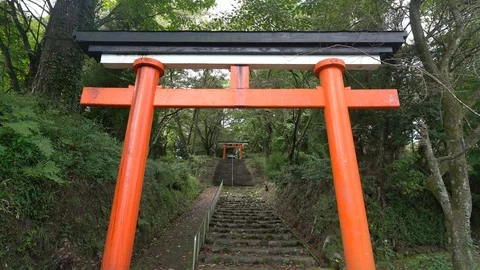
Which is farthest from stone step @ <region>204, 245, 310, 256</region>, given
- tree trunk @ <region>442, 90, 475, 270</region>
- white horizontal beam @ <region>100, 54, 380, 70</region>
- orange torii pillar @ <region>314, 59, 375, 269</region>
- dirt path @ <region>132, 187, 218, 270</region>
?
white horizontal beam @ <region>100, 54, 380, 70</region>

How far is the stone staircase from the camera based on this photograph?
22.2ft

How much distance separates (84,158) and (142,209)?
3.10m

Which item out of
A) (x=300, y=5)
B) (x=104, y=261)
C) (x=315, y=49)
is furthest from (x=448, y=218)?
(x=300, y=5)

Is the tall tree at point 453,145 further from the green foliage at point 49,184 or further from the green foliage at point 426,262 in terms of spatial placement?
the green foliage at point 49,184

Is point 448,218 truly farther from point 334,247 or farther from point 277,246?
point 277,246

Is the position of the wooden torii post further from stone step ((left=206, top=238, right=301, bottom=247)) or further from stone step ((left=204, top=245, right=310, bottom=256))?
stone step ((left=204, top=245, right=310, bottom=256))

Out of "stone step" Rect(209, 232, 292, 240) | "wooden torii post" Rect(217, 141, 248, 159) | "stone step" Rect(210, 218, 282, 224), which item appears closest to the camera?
"stone step" Rect(209, 232, 292, 240)

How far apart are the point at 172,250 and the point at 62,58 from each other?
5456 mm

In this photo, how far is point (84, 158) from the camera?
5.27 metres

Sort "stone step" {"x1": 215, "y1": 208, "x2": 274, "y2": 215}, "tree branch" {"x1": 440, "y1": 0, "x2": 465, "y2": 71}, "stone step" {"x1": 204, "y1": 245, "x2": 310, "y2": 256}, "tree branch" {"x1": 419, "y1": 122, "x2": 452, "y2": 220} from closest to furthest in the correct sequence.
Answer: "tree branch" {"x1": 419, "y1": 122, "x2": 452, "y2": 220}, "tree branch" {"x1": 440, "y1": 0, "x2": 465, "y2": 71}, "stone step" {"x1": 204, "y1": 245, "x2": 310, "y2": 256}, "stone step" {"x1": 215, "y1": 208, "x2": 274, "y2": 215}

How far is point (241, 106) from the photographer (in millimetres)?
3803

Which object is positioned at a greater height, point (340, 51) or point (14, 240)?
point (340, 51)

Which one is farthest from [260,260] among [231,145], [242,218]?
[231,145]

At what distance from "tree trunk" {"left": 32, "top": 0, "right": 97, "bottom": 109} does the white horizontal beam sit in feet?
8.27
